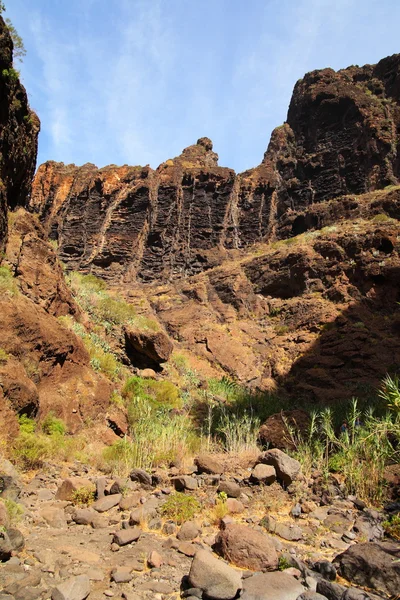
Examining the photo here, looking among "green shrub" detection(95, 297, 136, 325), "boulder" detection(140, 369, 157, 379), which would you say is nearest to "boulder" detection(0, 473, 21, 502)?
"boulder" detection(140, 369, 157, 379)

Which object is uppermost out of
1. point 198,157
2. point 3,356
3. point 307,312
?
point 198,157

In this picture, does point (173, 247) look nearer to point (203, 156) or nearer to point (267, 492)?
point (203, 156)

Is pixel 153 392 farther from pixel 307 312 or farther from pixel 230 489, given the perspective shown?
pixel 307 312

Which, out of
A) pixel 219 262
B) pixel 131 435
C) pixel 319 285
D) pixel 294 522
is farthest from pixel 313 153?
pixel 294 522

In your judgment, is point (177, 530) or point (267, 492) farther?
point (267, 492)

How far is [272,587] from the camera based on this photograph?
2.89 metres

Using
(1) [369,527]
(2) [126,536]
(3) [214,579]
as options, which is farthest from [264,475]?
(3) [214,579]

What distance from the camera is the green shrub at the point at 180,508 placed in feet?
14.6

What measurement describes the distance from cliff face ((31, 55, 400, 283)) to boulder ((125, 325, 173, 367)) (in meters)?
15.3

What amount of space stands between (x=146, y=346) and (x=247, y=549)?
33.8 ft

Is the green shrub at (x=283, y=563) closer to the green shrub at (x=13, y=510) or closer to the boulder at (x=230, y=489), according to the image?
the boulder at (x=230, y=489)

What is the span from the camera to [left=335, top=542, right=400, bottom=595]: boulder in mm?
3025

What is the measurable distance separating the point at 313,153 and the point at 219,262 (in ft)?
48.8

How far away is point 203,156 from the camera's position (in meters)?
38.7
